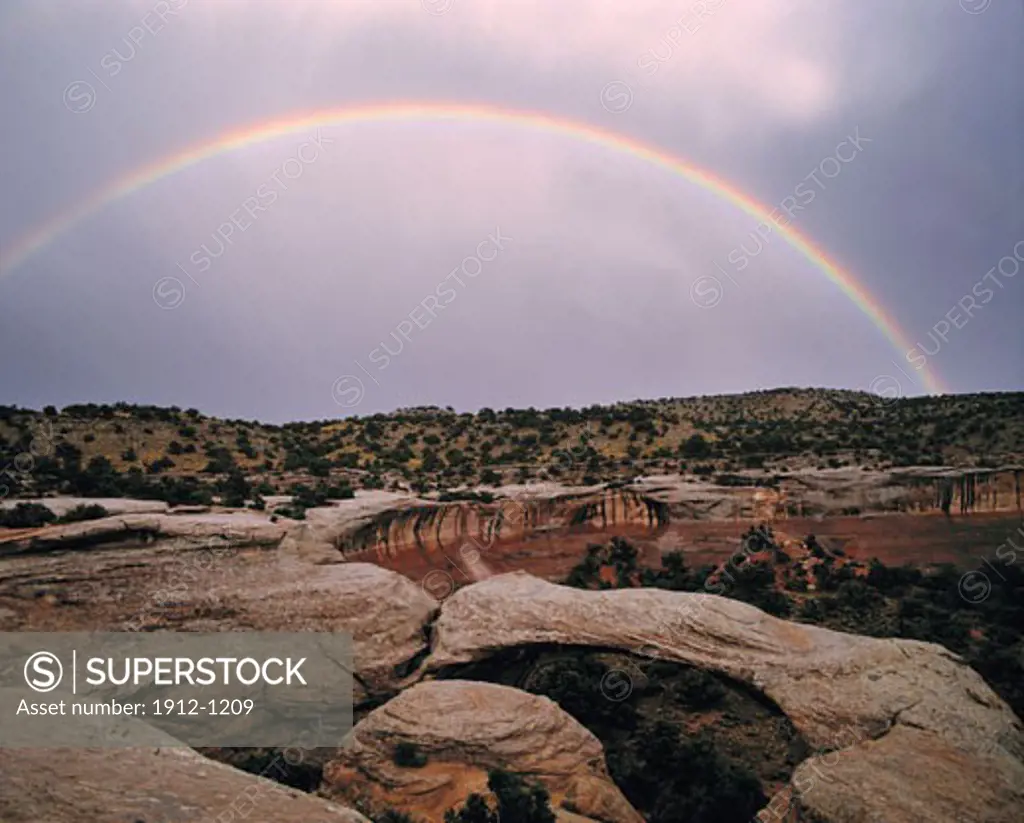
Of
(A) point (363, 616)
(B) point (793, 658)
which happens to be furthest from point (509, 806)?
(B) point (793, 658)

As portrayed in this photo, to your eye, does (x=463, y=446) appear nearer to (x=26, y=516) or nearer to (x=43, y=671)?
(x=26, y=516)

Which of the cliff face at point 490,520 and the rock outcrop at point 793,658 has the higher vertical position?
the cliff face at point 490,520

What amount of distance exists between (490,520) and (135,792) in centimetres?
2153

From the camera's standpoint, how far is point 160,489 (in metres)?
21.4

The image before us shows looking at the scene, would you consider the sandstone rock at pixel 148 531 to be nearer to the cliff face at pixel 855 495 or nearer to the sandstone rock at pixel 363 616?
the sandstone rock at pixel 363 616

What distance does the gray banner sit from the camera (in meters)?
11.8

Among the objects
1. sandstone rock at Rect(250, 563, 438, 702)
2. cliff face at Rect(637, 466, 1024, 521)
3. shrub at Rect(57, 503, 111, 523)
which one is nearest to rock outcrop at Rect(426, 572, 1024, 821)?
sandstone rock at Rect(250, 563, 438, 702)

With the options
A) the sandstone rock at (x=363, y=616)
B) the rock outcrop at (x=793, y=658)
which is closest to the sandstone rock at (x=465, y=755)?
the sandstone rock at (x=363, y=616)

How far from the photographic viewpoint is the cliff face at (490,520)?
21719 mm

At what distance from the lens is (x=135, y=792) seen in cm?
713

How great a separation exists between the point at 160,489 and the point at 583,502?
A: 17026 millimetres

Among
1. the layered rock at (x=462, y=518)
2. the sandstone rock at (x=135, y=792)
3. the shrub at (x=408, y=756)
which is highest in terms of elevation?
the layered rock at (x=462, y=518)

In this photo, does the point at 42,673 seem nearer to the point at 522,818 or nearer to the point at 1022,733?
the point at 522,818

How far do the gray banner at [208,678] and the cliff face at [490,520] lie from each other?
5211 mm
